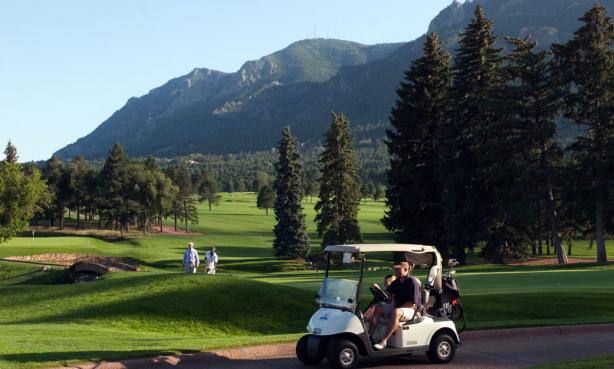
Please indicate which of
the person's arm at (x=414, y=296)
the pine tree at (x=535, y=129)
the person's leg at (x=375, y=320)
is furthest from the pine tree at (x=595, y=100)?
the person's leg at (x=375, y=320)

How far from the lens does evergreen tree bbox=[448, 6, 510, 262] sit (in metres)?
49.9

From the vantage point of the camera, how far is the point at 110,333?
17.7 m

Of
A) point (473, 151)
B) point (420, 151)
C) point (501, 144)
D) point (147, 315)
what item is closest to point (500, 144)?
point (501, 144)

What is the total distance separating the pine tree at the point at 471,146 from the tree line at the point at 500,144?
0.28ft

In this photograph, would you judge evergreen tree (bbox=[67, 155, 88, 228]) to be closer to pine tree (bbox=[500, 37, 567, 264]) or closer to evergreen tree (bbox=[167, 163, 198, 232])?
evergreen tree (bbox=[167, 163, 198, 232])

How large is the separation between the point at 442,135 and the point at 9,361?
145ft

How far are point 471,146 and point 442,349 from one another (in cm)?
3977

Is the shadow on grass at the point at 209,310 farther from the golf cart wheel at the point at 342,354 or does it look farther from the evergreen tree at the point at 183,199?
the evergreen tree at the point at 183,199

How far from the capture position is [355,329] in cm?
1255

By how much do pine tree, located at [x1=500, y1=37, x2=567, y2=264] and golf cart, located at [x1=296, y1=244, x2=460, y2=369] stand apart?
35.2 meters

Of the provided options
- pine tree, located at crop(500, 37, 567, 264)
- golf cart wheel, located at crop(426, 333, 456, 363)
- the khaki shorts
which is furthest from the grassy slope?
pine tree, located at crop(500, 37, 567, 264)

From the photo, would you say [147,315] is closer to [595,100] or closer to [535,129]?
[535,129]

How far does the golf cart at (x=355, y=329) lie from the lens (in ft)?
41.0

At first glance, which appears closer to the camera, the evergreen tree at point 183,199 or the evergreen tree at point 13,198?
the evergreen tree at point 13,198
